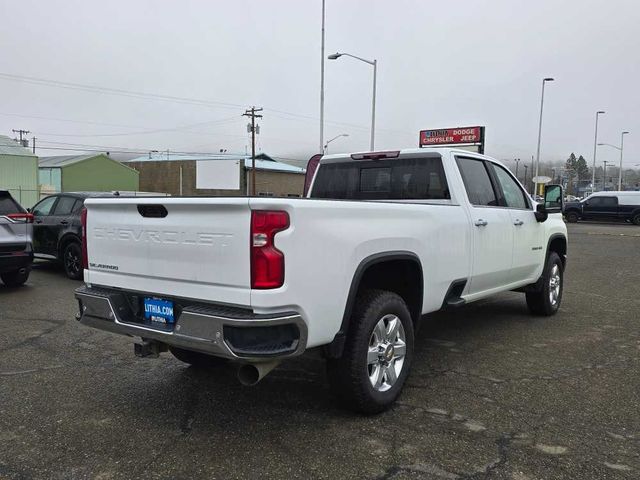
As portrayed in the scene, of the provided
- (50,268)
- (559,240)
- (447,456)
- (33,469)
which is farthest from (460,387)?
(50,268)

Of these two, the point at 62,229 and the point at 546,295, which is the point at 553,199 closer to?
the point at 546,295

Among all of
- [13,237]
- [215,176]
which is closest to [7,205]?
[13,237]

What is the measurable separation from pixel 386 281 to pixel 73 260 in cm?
727

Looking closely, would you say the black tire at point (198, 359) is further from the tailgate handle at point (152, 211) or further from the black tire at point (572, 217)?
the black tire at point (572, 217)

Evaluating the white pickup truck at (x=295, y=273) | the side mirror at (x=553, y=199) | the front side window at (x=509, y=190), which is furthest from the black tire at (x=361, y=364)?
the side mirror at (x=553, y=199)

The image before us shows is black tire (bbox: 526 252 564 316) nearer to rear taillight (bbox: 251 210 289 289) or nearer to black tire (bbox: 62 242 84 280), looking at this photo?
rear taillight (bbox: 251 210 289 289)

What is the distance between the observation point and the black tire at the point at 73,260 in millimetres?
9562

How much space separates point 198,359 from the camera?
4738 millimetres

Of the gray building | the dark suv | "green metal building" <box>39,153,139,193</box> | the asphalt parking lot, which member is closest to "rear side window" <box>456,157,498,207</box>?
the asphalt parking lot

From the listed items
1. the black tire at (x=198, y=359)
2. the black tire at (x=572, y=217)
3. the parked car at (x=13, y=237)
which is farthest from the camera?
the black tire at (x=572, y=217)

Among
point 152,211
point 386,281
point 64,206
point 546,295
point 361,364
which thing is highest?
point 152,211

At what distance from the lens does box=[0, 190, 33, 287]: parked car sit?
8219 millimetres

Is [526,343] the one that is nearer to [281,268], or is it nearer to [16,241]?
[281,268]

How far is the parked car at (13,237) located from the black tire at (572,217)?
33320 millimetres
